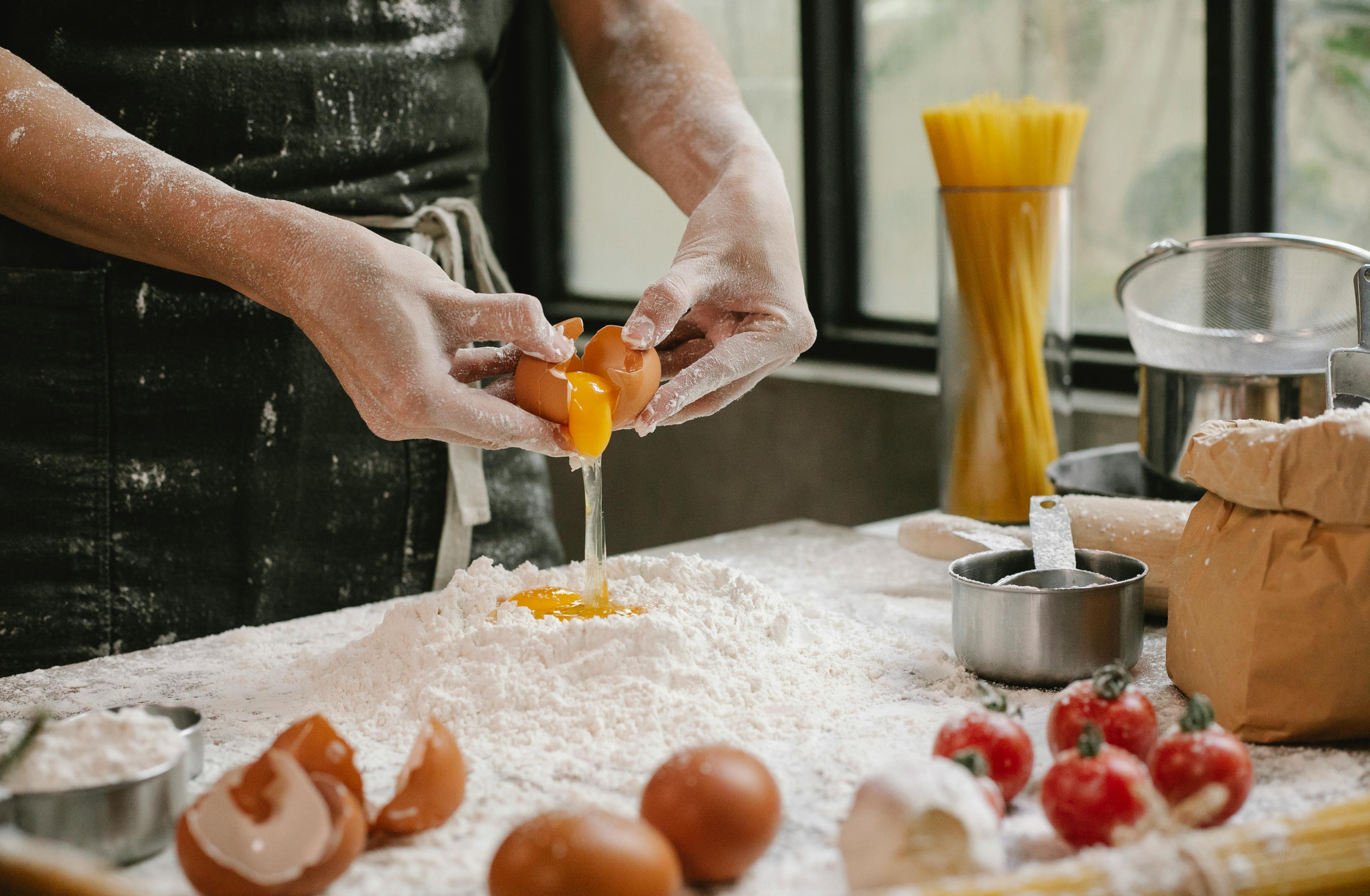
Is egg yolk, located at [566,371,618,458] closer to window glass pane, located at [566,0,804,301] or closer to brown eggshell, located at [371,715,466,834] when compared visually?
brown eggshell, located at [371,715,466,834]

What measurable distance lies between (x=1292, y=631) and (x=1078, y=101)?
146 centimetres

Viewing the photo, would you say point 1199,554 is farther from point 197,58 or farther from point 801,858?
point 197,58

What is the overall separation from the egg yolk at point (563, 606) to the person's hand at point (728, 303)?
0.57 ft

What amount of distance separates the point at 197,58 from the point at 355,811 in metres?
0.96

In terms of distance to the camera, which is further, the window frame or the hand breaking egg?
the window frame

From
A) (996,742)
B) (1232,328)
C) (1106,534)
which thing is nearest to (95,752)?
(996,742)

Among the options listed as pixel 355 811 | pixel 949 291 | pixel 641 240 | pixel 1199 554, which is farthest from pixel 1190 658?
pixel 641 240

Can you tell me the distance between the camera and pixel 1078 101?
2133mm

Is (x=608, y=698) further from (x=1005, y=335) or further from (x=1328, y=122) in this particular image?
(x=1328, y=122)

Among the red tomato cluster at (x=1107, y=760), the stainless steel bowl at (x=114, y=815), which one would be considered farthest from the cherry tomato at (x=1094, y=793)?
the stainless steel bowl at (x=114, y=815)

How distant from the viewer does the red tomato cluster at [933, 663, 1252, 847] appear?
716 millimetres

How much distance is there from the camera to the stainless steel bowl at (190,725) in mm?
863

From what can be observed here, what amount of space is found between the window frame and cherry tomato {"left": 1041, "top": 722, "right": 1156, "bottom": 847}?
1.31 meters

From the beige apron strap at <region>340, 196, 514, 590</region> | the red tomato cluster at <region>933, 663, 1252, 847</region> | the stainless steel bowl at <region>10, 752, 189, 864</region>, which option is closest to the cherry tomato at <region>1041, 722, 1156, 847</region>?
the red tomato cluster at <region>933, 663, 1252, 847</region>
